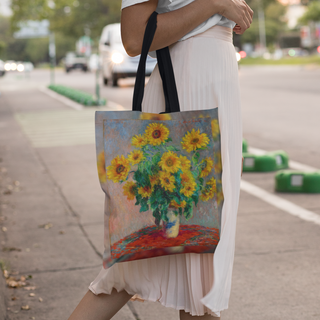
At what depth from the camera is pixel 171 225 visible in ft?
6.21

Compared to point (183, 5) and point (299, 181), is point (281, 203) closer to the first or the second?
point (299, 181)

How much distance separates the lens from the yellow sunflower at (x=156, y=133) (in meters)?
1.83

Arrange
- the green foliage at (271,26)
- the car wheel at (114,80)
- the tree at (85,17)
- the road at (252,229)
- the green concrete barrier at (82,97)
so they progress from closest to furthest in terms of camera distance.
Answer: the road at (252,229), the green concrete barrier at (82,97), the car wheel at (114,80), the tree at (85,17), the green foliage at (271,26)

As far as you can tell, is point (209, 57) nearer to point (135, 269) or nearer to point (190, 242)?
point (190, 242)

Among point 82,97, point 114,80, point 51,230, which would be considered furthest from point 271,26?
point 51,230

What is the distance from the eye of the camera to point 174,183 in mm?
1850

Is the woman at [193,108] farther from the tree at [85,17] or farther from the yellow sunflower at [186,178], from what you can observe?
the tree at [85,17]

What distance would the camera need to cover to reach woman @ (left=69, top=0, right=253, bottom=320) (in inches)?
74.2

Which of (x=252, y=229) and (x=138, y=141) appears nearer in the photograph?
(x=138, y=141)

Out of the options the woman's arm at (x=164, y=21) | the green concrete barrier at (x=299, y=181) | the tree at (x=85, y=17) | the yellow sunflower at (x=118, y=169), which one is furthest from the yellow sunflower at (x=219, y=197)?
the tree at (x=85, y=17)

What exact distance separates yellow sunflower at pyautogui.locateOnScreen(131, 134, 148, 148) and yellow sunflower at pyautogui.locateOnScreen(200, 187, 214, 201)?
0.25m

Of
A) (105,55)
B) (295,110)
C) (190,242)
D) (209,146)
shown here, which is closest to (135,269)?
(190,242)

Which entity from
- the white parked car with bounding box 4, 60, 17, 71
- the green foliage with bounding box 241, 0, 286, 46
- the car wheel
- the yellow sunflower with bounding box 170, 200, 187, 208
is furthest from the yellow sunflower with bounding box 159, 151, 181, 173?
the green foliage with bounding box 241, 0, 286, 46

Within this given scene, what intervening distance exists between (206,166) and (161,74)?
35cm
